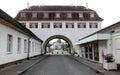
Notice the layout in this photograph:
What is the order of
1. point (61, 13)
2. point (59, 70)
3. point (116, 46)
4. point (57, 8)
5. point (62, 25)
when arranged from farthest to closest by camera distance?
point (57, 8)
point (61, 13)
point (62, 25)
point (116, 46)
point (59, 70)

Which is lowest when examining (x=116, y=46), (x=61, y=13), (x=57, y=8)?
(x=116, y=46)

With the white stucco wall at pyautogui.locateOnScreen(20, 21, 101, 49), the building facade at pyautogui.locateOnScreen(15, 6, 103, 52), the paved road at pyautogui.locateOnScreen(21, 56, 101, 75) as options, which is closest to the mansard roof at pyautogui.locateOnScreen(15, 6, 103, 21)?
the building facade at pyautogui.locateOnScreen(15, 6, 103, 52)

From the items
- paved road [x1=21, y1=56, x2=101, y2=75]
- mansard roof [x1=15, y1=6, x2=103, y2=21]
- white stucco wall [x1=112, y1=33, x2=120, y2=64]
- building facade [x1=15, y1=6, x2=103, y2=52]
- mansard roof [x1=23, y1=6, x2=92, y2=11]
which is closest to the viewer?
paved road [x1=21, y1=56, x2=101, y2=75]

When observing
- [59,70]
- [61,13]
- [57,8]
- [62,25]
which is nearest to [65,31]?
[62,25]

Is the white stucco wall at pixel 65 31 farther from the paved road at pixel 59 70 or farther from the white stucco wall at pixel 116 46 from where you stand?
the white stucco wall at pixel 116 46

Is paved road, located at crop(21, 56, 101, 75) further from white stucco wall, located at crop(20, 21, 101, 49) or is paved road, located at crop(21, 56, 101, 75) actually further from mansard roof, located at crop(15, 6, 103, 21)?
mansard roof, located at crop(15, 6, 103, 21)

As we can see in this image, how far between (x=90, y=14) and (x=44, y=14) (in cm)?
1176

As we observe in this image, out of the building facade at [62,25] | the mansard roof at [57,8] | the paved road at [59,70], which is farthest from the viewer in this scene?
the mansard roof at [57,8]

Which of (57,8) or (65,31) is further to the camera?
(57,8)

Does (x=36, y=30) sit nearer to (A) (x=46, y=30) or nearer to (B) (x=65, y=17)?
(A) (x=46, y=30)

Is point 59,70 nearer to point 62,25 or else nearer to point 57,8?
point 62,25

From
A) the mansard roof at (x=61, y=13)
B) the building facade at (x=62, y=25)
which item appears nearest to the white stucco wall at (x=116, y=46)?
the building facade at (x=62, y=25)

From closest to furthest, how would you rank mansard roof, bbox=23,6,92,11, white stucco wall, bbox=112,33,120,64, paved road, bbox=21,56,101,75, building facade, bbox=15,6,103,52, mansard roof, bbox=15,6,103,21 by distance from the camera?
paved road, bbox=21,56,101,75
white stucco wall, bbox=112,33,120,64
building facade, bbox=15,6,103,52
mansard roof, bbox=15,6,103,21
mansard roof, bbox=23,6,92,11

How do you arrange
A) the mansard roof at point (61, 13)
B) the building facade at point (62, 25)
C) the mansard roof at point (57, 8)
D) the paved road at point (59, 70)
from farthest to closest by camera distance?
1. the mansard roof at point (57, 8)
2. the mansard roof at point (61, 13)
3. the building facade at point (62, 25)
4. the paved road at point (59, 70)
